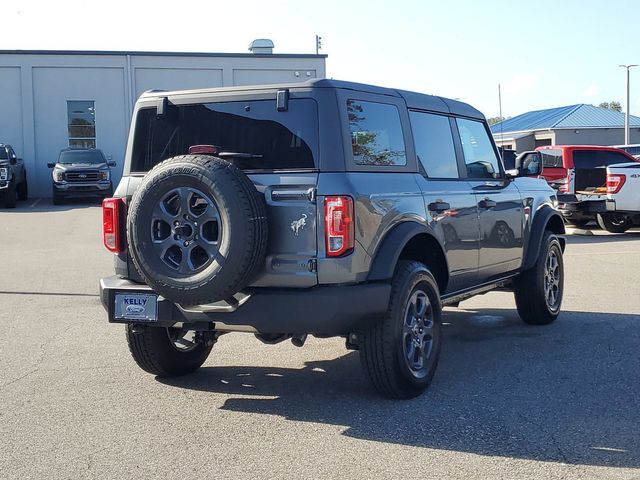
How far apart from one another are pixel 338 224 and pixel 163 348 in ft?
6.21

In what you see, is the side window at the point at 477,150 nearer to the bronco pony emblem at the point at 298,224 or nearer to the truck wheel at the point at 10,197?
the bronco pony emblem at the point at 298,224

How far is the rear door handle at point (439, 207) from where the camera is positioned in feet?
20.3

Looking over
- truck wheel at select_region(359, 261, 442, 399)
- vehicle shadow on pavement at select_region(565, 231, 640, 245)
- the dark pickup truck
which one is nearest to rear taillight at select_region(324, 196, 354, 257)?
truck wheel at select_region(359, 261, 442, 399)

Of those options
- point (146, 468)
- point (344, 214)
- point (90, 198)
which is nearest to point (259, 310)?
point (344, 214)

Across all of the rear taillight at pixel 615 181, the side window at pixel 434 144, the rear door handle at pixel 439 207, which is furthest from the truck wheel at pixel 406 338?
the rear taillight at pixel 615 181

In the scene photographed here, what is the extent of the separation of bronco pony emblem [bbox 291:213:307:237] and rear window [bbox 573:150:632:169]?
15.1 metres

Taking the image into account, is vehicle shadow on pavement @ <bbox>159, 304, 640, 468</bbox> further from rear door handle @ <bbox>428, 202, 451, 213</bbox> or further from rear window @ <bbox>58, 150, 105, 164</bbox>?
rear window @ <bbox>58, 150, 105, 164</bbox>

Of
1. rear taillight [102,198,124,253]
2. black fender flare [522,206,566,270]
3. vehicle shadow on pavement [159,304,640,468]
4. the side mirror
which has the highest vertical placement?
the side mirror

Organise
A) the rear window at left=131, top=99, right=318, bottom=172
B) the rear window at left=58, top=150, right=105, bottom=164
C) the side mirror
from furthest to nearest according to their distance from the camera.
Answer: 1. the rear window at left=58, top=150, right=105, bottom=164
2. the side mirror
3. the rear window at left=131, top=99, right=318, bottom=172

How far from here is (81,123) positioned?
32375 millimetres

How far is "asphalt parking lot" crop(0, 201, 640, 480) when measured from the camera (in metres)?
4.59

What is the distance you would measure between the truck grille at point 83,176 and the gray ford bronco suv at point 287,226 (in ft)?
A: 71.6

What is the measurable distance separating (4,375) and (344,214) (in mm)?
3180

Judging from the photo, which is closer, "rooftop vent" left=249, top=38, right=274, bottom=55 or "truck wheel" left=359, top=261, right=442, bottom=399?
"truck wheel" left=359, top=261, right=442, bottom=399
